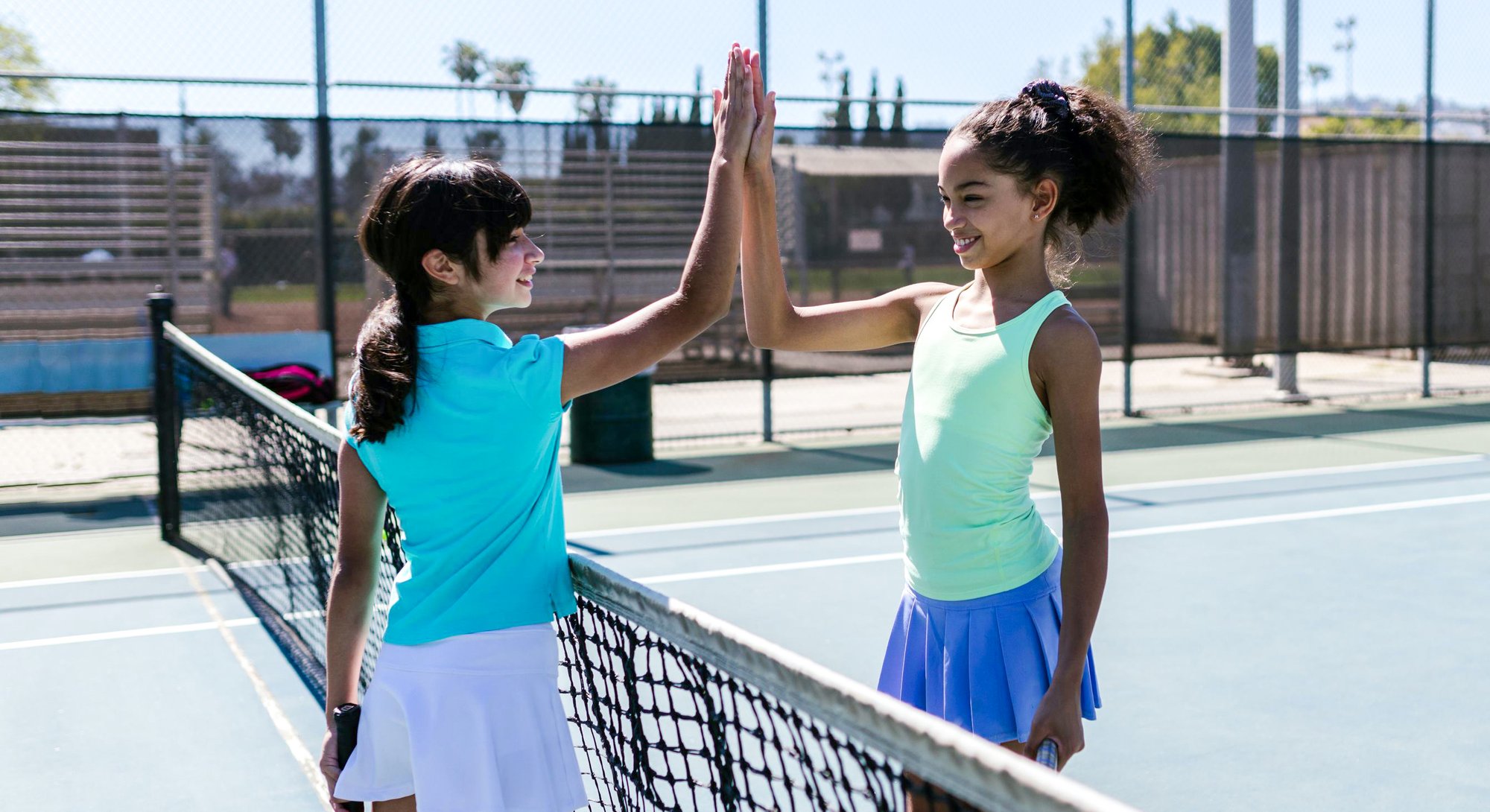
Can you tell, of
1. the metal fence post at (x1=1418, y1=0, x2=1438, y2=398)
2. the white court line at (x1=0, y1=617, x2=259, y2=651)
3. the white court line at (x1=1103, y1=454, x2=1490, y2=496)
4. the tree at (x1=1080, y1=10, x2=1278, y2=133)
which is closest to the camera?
the white court line at (x1=0, y1=617, x2=259, y2=651)

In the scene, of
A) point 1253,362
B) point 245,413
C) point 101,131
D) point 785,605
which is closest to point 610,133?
point 101,131

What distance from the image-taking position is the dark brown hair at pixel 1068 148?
2158 millimetres

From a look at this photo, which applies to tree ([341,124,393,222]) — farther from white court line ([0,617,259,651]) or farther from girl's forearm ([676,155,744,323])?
girl's forearm ([676,155,744,323])

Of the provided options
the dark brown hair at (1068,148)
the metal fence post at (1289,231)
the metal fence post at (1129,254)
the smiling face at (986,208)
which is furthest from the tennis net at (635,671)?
the metal fence post at (1289,231)

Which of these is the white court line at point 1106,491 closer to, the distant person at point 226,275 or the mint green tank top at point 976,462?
the distant person at point 226,275

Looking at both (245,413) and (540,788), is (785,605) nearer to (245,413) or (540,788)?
(245,413)

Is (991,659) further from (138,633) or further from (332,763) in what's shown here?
(138,633)

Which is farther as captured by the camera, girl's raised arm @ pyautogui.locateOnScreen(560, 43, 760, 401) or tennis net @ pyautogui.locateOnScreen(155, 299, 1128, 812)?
girl's raised arm @ pyautogui.locateOnScreen(560, 43, 760, 401)

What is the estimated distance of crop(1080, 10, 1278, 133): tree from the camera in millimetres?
17572

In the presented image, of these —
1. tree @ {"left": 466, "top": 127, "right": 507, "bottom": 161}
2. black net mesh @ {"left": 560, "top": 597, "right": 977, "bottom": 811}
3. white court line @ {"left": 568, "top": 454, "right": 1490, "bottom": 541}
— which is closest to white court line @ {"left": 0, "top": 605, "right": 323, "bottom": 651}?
white court line @ {"left": 568, "top": 454, "right": 1490, "bottom": 541}

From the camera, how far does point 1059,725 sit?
1943 millimetres

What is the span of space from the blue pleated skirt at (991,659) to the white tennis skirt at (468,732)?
1.97 ft

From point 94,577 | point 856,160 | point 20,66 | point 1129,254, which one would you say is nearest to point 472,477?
point 94,577

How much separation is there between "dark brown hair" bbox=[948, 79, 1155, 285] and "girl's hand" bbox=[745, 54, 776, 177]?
0.30m
